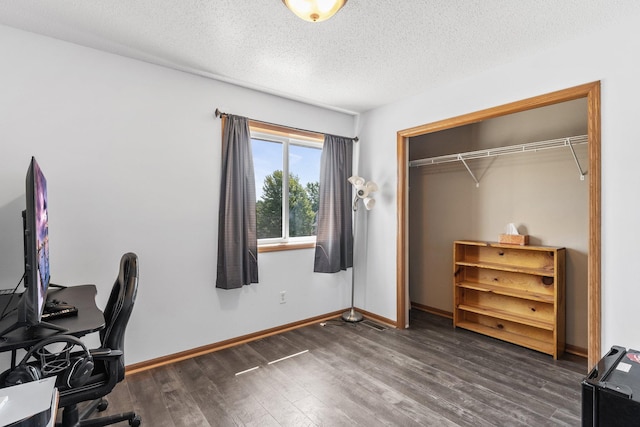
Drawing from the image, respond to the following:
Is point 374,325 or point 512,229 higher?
point 512,229

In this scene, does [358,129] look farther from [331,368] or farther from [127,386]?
[127,386]

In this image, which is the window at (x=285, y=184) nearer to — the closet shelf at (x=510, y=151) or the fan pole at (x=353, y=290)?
the fan pole at (x=353, y=290)

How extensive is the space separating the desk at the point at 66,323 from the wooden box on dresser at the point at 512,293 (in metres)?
3.34

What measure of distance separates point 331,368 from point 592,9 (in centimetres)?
311

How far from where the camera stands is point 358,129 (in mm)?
4133

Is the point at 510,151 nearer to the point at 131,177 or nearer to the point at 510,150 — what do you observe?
the point at 510,150

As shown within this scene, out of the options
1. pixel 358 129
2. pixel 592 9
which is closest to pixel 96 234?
pixel 358 129

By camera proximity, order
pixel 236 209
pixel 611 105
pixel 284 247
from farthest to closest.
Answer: pixel 284 247 → pixel 236 209 → pixel 611 105

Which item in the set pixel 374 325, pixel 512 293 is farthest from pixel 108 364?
pixel 512 293

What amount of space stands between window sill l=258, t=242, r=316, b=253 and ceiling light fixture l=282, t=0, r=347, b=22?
224cm

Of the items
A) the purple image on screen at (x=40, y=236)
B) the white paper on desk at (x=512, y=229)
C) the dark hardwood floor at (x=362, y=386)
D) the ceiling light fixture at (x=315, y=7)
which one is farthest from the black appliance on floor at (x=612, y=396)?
the purple image on screen at (x=40, y=236)

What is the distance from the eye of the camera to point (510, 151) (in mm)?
3268

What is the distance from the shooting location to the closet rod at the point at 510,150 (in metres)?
2.83

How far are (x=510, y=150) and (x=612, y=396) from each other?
8.16ft
